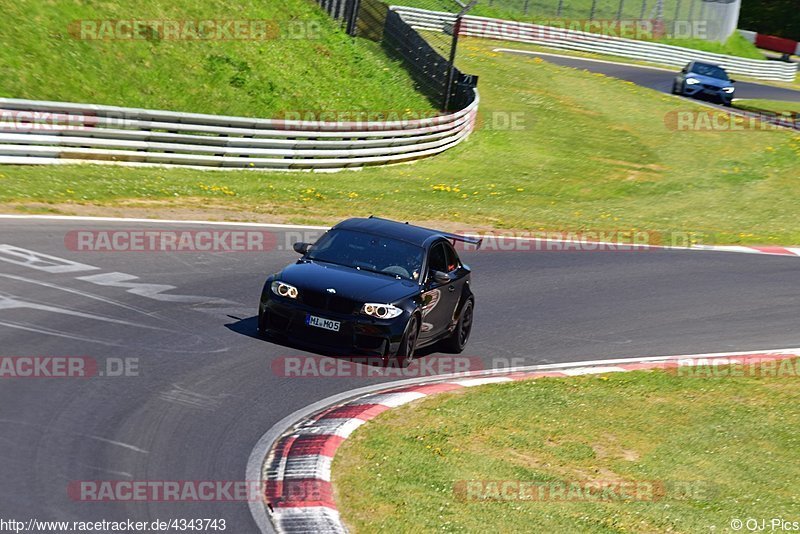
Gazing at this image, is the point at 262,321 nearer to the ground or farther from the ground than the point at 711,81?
farther from the ground

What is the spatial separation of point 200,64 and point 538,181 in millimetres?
9397

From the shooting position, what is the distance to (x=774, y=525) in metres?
9.90

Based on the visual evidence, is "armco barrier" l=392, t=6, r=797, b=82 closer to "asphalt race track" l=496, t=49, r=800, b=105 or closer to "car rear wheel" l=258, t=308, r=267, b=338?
Result: "asphalt race track" l=496, t=49, r=800, b=105

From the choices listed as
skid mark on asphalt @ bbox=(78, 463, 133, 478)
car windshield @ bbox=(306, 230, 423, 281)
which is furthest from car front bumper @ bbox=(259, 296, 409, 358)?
skid mark on asphalt @ bbox=(78, 463, 133, 478)

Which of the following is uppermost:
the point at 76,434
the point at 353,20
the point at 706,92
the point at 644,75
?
the point at 76,434

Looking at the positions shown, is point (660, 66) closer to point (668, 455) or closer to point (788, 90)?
point (788, 90)

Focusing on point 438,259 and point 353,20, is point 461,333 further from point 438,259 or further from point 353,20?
point 353,20

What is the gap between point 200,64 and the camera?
28844 mm

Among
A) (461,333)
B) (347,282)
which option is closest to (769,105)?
(461,333)

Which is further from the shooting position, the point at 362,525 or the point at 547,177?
the point at 547,177

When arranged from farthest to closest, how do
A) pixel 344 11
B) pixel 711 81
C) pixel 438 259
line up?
1. pixel 711 81
2. pixel 344 11
3. pixel 438 259

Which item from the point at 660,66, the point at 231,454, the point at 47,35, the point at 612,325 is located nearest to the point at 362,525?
the point at 231,454

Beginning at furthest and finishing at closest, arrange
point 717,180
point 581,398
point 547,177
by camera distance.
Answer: point 717,180, point 547,177, point 581,398

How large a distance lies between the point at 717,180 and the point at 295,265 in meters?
22.5
